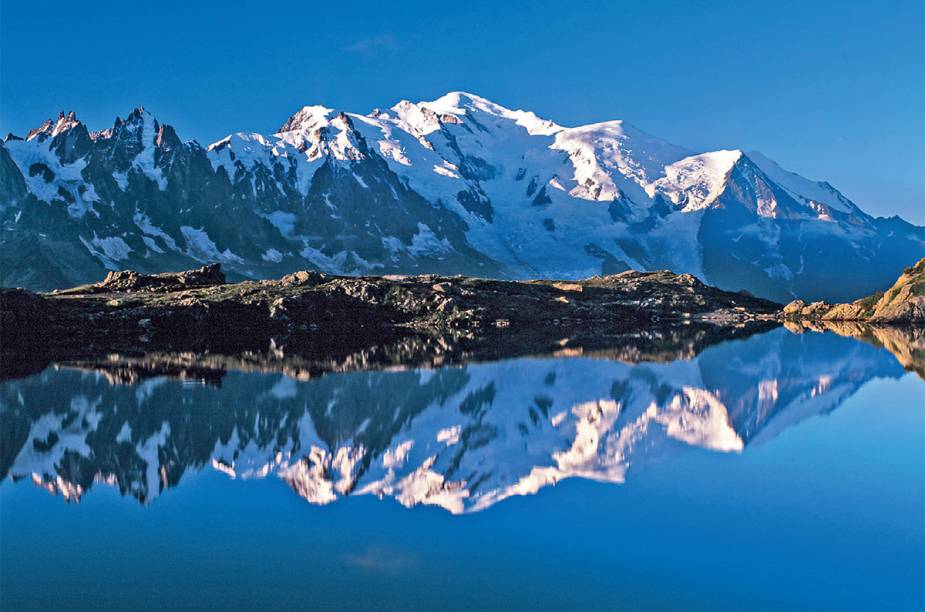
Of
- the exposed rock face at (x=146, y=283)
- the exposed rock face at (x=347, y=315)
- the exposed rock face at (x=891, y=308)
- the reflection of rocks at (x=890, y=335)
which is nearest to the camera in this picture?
the reflection of rocks at (x=890, y=335)

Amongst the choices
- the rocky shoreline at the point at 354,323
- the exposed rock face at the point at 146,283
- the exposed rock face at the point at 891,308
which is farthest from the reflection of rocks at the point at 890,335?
the exposed rock face at the point at 146,283

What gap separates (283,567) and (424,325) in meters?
96.7

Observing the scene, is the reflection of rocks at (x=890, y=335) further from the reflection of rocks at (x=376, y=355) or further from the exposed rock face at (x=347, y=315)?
the reflection of rocks at (x=376, y=355)

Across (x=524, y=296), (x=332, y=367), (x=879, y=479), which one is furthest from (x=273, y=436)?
(x=524, y=296)

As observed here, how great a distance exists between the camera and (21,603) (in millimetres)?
18984

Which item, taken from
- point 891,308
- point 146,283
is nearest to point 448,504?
point 146,283

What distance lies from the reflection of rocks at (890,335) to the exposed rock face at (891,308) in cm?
441

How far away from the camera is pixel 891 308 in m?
139

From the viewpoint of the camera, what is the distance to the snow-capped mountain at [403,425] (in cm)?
3012

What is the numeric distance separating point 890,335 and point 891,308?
36523mm

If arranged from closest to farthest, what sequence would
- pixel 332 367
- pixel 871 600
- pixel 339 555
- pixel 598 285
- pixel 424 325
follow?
pixel 871 600, pixel 339 555, pixel 332 367, pixel 424 325, pixel 598 285

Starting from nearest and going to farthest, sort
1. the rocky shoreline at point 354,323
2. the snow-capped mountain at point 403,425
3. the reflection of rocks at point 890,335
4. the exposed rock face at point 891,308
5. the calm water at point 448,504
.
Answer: the calm water at point 448,504 < the snow-capped mountain at point 403,425 < the reflection of rocks at point 890,335 < the rocky shoreline at point 354,323 < the exposed rock face at point 891,308

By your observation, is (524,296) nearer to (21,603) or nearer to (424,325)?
(424,325)

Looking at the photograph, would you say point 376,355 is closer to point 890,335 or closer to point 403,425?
point 403,425
